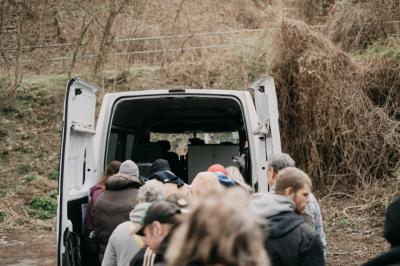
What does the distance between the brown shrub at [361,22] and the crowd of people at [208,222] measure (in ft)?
26.6

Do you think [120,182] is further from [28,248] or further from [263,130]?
[28,248]

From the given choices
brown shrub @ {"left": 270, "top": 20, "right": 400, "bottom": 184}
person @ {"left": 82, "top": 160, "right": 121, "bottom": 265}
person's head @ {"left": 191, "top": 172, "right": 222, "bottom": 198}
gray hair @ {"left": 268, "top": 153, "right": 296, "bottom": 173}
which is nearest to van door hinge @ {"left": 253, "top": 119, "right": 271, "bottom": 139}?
gray hair @ {"left": 268, "top": 153, "right": 296, "bottom": 173}

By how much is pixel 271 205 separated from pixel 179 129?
7.22 metres

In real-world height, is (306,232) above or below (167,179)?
below

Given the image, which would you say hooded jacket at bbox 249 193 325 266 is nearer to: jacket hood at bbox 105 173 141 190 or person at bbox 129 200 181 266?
person at bbox 129 200 181 266

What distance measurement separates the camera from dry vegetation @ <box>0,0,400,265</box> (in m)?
10.6

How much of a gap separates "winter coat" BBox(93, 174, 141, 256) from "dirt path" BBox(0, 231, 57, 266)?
4.13 metres

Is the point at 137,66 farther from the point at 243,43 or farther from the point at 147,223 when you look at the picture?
the point at 147,223

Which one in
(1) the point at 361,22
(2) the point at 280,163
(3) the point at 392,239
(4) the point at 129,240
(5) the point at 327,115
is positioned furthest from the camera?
(1) the point at 361,22

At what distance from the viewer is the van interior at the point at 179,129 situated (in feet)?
24.8

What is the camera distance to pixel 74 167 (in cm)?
529

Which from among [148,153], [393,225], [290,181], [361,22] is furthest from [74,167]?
[361,22]

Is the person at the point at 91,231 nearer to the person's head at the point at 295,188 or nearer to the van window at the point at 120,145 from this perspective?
the van window at the point at 120,145

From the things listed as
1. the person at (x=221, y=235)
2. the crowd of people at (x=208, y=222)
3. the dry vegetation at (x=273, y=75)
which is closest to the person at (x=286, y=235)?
the crowd of people at (x=208, y=222)
